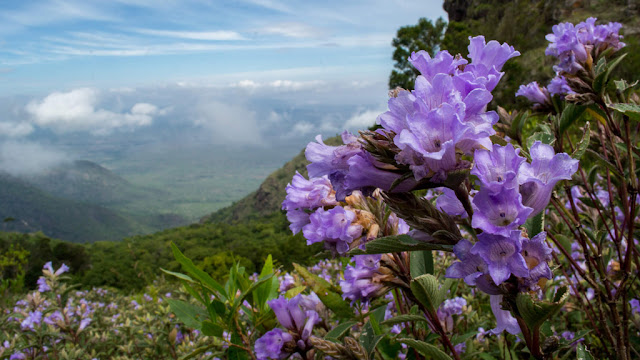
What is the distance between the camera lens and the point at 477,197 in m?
0.72

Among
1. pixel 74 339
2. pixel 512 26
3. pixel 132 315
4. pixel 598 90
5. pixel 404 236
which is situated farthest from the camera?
pixel 512 26

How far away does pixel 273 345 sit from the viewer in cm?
153

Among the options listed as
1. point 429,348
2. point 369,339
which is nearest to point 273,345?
point 369,339

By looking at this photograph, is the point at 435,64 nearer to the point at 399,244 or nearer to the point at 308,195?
the point at 399,244

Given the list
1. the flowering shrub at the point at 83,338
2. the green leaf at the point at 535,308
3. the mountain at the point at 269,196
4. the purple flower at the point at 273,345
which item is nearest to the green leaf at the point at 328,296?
the purple flower at the point at 273,345

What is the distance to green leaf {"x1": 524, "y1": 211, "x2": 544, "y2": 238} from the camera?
85 centimetres

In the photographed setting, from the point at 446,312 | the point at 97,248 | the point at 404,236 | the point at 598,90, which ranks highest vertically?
the point at 598,90

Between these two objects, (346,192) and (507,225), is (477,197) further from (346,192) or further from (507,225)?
(346,192)

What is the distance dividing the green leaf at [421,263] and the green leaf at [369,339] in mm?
241

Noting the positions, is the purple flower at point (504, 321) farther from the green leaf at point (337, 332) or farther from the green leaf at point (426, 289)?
the green leaf at point (337, 332)

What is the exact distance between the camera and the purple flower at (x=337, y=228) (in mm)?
1211

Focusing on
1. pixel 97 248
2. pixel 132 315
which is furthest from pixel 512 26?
pixel 97 248

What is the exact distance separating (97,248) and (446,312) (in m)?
37.5

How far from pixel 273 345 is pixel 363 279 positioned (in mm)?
453
